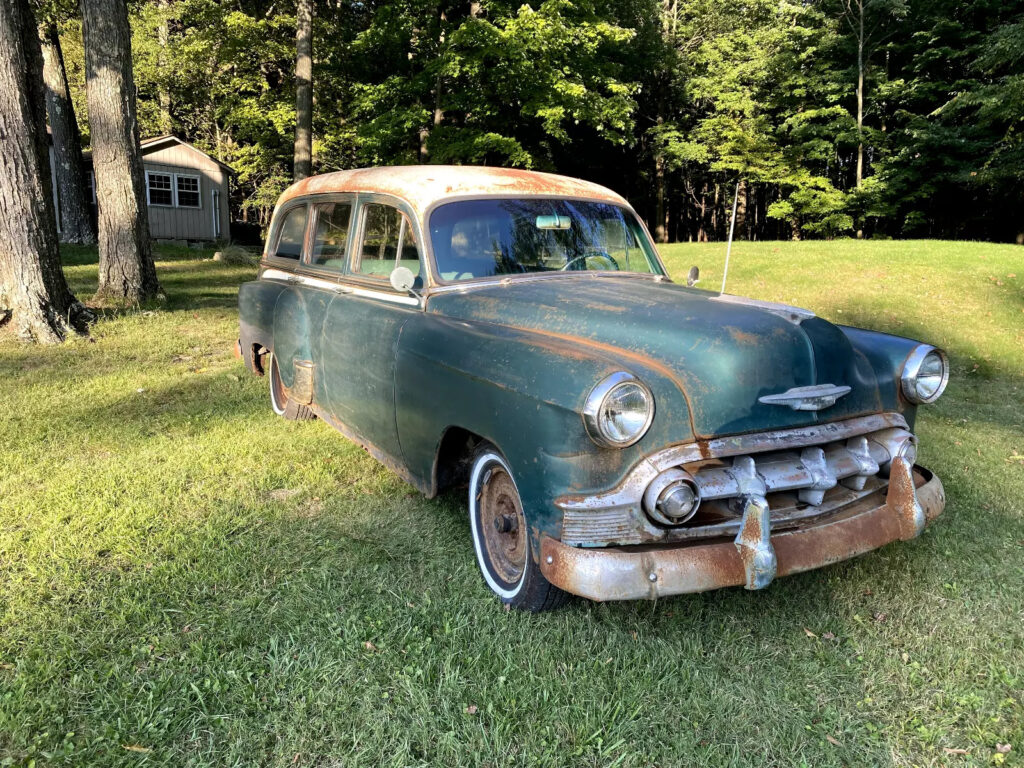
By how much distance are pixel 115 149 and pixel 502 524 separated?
30.3 ft

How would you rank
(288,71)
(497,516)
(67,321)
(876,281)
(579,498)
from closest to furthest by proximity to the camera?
(579,498) → (497,516) → (67,321) → (876,281) → (288,71)

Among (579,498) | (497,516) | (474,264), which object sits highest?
(474,264)

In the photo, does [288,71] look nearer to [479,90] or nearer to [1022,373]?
[479,90]

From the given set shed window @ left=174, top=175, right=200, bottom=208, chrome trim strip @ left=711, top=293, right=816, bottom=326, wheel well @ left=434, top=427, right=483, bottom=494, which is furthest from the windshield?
shed window @ left=174, top=175, right=200, bottom=208

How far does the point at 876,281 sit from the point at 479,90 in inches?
472

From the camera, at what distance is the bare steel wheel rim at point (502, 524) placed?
9.29ft

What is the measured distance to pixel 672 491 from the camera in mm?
2285

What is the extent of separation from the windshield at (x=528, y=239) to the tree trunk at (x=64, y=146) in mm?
17581

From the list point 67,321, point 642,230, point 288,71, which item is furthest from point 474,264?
point 288,71

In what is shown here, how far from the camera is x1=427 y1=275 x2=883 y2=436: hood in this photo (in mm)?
2469

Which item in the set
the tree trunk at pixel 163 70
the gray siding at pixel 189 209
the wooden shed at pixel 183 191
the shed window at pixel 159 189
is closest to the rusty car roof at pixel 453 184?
the wooden shed at pixel 183 191

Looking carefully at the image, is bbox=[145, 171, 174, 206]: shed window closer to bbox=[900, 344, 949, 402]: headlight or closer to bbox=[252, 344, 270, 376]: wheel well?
bbox=[252, 344, 270, 376]: wheel well

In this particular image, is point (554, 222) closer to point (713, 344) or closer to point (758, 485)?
point (713, 344)

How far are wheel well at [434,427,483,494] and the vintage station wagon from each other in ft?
0.04
